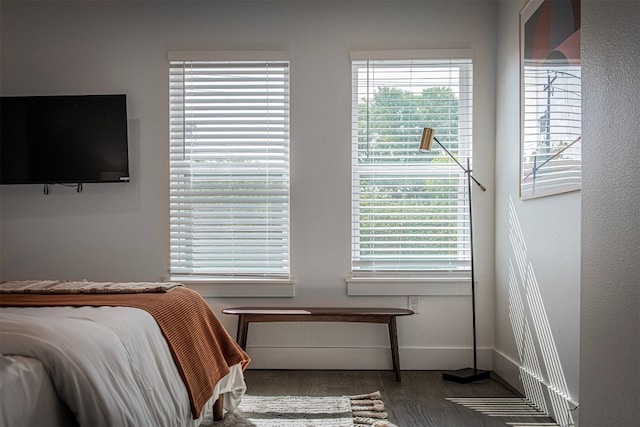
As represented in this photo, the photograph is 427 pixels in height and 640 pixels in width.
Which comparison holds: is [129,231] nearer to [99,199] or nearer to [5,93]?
[99,199]

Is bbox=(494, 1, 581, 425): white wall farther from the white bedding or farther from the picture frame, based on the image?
the white bedding

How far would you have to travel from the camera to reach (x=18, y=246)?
4.30 meters

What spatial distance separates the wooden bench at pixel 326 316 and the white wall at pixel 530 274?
676mm

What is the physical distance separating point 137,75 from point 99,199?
2.97ft

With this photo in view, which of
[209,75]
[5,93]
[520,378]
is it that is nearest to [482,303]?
[520,378]

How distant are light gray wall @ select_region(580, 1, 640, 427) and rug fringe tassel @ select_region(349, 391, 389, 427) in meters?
1.56

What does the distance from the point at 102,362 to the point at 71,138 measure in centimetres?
283

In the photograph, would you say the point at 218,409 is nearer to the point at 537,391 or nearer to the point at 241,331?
the point at 241,331

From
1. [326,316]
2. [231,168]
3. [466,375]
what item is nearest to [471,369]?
[466,375]

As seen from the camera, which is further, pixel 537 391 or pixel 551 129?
pixel 537 391

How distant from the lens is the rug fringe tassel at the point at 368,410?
302 cm

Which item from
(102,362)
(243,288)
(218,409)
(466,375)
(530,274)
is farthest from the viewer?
(243,288)

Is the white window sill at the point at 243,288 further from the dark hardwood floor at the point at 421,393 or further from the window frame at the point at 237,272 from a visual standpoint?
the dark hardwood floor at the point at 421,393

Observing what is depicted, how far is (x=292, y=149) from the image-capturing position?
4.22m
